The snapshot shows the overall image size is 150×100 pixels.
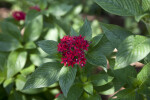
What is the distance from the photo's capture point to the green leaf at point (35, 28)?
1.85 m

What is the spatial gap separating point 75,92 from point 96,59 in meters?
0.31

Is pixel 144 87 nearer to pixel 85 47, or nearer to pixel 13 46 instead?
pixel 85 47

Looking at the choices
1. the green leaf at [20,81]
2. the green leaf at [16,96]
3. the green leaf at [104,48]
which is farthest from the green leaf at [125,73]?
the green leaf at [16,96]

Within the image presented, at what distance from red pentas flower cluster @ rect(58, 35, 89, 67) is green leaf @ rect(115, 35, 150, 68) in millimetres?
239

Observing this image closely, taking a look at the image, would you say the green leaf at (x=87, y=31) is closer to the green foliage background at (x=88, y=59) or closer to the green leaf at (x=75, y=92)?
the green foliage background at (x=88, y=59)

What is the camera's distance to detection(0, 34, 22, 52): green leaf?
5.80ft

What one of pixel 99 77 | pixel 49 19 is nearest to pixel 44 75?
pixel 99 77

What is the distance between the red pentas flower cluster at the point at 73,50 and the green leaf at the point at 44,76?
0.11 meters

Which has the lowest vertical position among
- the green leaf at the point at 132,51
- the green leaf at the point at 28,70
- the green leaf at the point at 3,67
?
the green leaf at the point at 28,70

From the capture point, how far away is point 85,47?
1.14 meters

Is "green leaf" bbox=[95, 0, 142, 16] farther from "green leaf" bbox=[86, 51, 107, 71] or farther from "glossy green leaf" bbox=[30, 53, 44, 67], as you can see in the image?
"glossy green leaf" bbox=[30, 53, 44, 67]

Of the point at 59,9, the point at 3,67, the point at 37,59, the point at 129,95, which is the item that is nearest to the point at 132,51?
the point at 129,95

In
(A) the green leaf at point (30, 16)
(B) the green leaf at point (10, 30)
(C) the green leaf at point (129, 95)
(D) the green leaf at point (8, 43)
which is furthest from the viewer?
(A) the green leaf at point (30, 16)

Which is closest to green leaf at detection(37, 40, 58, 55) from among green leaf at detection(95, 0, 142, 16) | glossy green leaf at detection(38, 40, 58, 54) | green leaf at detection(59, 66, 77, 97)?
glossy green leaf at detection(38, 40, 58, 54)
